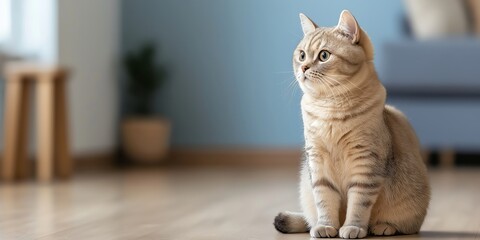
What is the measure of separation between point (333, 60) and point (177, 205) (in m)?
1.26

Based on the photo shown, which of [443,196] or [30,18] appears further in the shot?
[30,18]

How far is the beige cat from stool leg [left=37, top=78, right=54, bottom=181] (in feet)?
7.87

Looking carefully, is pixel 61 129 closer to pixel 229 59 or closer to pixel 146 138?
pixel 146 138

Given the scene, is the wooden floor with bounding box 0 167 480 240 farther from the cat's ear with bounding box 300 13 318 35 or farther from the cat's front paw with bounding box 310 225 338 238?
the cat's ear with bounding box 300 13 318 35

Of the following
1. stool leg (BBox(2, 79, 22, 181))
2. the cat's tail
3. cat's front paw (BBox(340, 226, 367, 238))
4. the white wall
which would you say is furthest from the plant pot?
cat's front paw (BBox(340, 226, 367, 238))

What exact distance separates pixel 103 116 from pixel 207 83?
27.0 inches

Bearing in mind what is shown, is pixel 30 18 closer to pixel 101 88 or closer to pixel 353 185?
pixel 101 88

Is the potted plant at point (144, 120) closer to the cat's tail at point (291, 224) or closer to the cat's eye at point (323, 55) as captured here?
the cat's tail at point (291, 224)

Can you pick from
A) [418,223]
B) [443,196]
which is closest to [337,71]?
[418,223]

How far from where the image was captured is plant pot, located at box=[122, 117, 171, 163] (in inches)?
228

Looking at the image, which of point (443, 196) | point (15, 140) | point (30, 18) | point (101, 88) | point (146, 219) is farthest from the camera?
point (101, 88)

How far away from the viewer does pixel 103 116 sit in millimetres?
5742

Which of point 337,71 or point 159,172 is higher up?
point 337,71

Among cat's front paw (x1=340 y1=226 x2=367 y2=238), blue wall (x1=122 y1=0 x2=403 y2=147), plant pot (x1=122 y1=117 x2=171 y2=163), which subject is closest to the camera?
cat's front paw (x1=340 y1=226 x2=367 y2=238)
